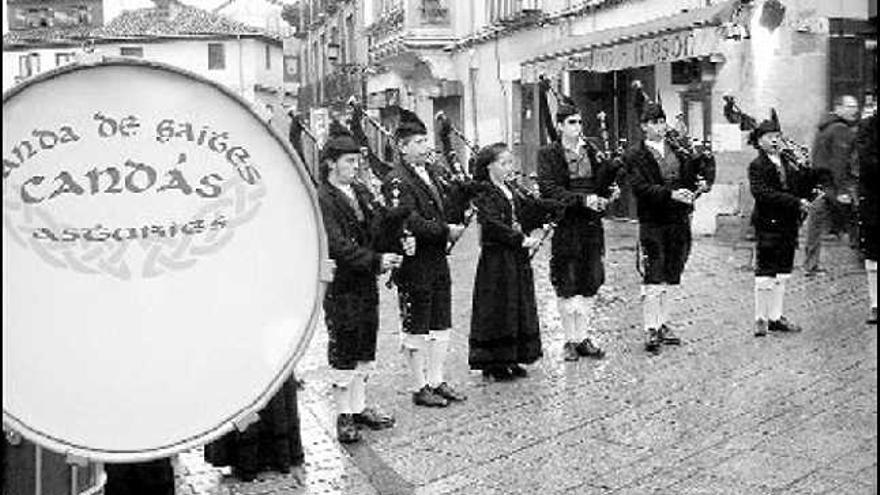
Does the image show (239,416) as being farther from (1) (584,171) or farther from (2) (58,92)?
(1) (584,171)

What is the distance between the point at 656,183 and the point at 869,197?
67.7 inches

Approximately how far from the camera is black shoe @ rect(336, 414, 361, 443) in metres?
6.45

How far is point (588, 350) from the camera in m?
8.55

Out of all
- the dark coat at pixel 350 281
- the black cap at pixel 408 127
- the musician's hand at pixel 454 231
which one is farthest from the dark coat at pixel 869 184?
the dark coat at pixel 350 281

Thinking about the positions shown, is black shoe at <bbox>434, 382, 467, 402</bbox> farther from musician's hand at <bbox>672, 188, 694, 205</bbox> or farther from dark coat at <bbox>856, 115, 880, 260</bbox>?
dark coat at <bbox>856, 115, 880, 260</bbox>

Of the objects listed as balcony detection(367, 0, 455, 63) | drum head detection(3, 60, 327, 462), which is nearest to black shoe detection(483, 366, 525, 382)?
drum head detection(3, 60, 327, 462)

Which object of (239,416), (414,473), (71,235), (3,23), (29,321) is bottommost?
(414,473)

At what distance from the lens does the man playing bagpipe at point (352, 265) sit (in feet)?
20.2

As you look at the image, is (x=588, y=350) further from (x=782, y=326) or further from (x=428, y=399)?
(x=428, y=399)

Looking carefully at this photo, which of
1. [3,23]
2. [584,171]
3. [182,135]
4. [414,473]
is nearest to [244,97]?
[182,135]

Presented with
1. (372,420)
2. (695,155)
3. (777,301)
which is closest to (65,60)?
(372,420)

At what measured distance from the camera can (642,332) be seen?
952 cm

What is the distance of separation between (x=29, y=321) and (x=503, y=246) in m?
5.02

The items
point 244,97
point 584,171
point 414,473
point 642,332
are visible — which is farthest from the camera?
point 642,332
